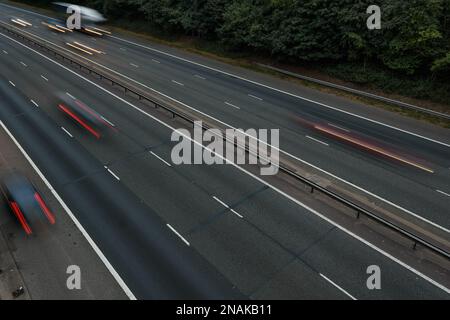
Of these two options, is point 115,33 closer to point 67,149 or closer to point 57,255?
point 67,149

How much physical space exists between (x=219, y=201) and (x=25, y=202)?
979 cm

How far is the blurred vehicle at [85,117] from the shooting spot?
2417cm

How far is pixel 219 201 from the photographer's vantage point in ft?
56.1

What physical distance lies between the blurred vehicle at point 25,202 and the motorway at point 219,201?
1.34 m

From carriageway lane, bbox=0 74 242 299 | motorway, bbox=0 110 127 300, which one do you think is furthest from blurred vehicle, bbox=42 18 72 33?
motorway, bbox=0 110 127 300

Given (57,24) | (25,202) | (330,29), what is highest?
(57,24)

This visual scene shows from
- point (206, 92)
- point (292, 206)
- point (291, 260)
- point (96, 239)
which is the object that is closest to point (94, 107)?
point (206, 92)

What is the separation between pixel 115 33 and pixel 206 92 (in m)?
35.7

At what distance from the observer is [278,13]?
37.1m

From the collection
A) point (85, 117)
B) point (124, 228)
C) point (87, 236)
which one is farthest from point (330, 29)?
point (87, 236)

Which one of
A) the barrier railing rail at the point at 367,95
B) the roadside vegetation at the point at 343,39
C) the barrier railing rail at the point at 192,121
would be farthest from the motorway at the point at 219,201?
the roadside vegetation at the point at 343,39

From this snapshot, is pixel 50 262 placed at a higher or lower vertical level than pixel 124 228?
lower

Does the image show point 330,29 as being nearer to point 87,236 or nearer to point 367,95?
point 367,95

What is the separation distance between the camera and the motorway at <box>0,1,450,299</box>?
42.1 ft
